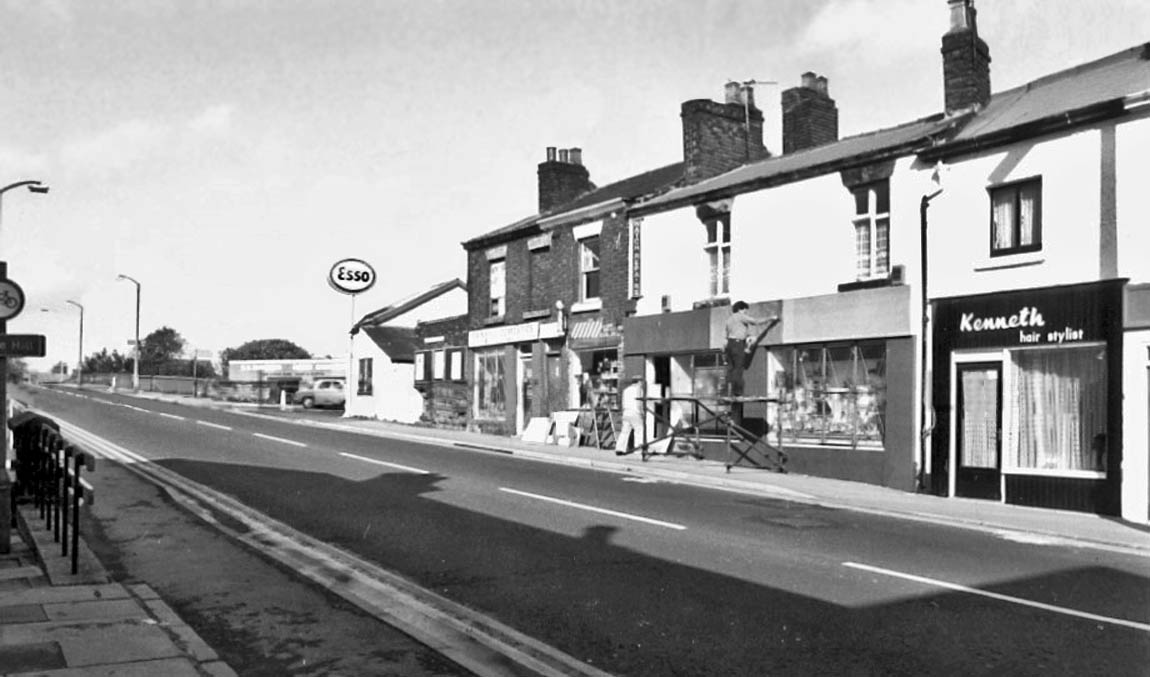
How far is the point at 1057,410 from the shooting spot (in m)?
16.1

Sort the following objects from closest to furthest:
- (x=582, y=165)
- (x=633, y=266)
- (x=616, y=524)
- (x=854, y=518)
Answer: (x=616, y=524) < (x=854, y=518) < (x=633, y=266) < (x=582, y=165)

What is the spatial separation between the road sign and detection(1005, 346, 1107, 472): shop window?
47.1 ft

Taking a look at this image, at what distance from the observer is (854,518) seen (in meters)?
13.6

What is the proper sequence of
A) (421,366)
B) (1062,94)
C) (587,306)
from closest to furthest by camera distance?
(1062,94)
(587,306)
(421,366)

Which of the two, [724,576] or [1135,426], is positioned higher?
[1135,426]

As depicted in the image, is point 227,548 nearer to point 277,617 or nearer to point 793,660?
point 277,617

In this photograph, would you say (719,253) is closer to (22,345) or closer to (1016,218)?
(1016,218)

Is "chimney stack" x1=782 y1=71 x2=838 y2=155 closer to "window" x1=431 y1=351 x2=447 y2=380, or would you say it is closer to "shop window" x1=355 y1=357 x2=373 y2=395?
"window" x1=431 y1=351 x2=447 y2=380

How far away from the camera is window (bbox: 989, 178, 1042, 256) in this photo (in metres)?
16.6

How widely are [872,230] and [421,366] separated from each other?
2121cm

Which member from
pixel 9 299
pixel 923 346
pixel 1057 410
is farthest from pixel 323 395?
pixel 9 299

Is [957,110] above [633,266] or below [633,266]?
above

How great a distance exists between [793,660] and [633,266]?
20181 mm

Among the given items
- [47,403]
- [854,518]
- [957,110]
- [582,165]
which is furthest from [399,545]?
[47,403]
